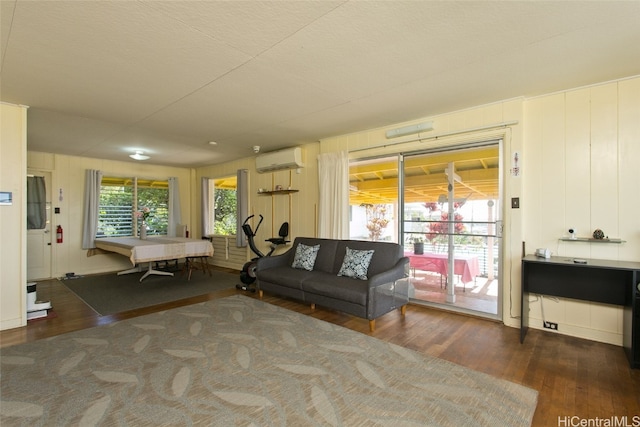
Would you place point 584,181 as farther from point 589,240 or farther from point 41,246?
point 41,246

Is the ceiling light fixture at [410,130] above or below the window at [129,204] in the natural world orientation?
above

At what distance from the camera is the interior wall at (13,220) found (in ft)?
10.7

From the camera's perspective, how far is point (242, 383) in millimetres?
2174

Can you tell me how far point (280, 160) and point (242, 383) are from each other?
4.04 meters

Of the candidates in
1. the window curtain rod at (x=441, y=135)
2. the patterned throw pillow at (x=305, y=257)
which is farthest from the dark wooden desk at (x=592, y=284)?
the patterned throw pillow at (x=305, y=257)

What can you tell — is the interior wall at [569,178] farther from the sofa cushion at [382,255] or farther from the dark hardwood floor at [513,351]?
the sofa cushion at [382,255]

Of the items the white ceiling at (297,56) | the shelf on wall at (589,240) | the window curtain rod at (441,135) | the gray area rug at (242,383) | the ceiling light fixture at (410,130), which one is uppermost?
the white ceiling at (297,56)

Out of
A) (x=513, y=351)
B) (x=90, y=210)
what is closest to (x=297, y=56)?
(x=513, y=351)

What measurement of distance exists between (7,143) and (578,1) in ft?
17.1

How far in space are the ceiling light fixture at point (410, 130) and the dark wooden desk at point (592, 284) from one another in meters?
1.91

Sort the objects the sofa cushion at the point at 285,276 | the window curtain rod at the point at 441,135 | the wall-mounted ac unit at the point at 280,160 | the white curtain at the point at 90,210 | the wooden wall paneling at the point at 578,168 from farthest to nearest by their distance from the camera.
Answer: the white curtain at the point at 90,210 < the wall-mounted ac unit at the point at 280,160 < the sofa cushion at the point at 285,276 < the window curtain rod at the point at 441,135 < the wooden wall paneling at the point at 578,168

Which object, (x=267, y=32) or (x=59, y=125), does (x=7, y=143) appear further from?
(x=267, y=32)


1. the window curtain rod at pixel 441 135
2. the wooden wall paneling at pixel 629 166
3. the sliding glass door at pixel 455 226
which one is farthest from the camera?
the sliding glass door at pixel 455 226

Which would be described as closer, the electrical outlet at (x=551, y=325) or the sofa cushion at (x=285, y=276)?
the electrical outlet at (x=551, y=325)
